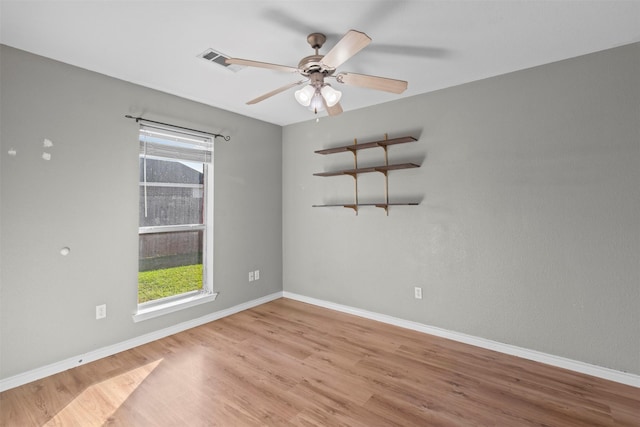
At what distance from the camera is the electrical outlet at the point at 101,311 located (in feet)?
8.85

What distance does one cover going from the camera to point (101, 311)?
2719 mm

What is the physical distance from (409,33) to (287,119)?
230 centimetres

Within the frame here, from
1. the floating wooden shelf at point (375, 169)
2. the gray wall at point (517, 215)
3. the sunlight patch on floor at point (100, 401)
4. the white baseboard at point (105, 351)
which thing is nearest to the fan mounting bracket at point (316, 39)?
the gray wall at point (517, 215)

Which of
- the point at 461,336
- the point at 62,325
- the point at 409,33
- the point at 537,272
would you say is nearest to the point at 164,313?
the point at 62,325

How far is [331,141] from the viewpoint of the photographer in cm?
400

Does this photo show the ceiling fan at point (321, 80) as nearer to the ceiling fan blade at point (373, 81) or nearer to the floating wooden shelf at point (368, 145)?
the ceiling fan blade at point (373, 81)

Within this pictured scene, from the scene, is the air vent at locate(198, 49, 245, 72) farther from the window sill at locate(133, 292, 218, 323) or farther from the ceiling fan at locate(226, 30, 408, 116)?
the window sill at locate(133, 292, 218, 323)

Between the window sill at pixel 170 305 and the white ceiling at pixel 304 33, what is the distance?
2.23 metres

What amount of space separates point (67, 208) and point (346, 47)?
101 inches

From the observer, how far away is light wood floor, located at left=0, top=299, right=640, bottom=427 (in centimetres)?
194

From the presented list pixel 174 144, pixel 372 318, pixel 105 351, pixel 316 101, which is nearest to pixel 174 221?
pixel 174 144

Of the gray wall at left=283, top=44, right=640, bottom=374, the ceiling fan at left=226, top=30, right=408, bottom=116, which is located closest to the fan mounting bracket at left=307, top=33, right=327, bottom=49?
the ceiling fan at left=226, top=30, right=408, bottom=116

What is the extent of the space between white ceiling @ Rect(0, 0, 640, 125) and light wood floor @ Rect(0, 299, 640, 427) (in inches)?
99.8

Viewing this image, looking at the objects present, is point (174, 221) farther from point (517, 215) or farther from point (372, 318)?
point (517, 215)
